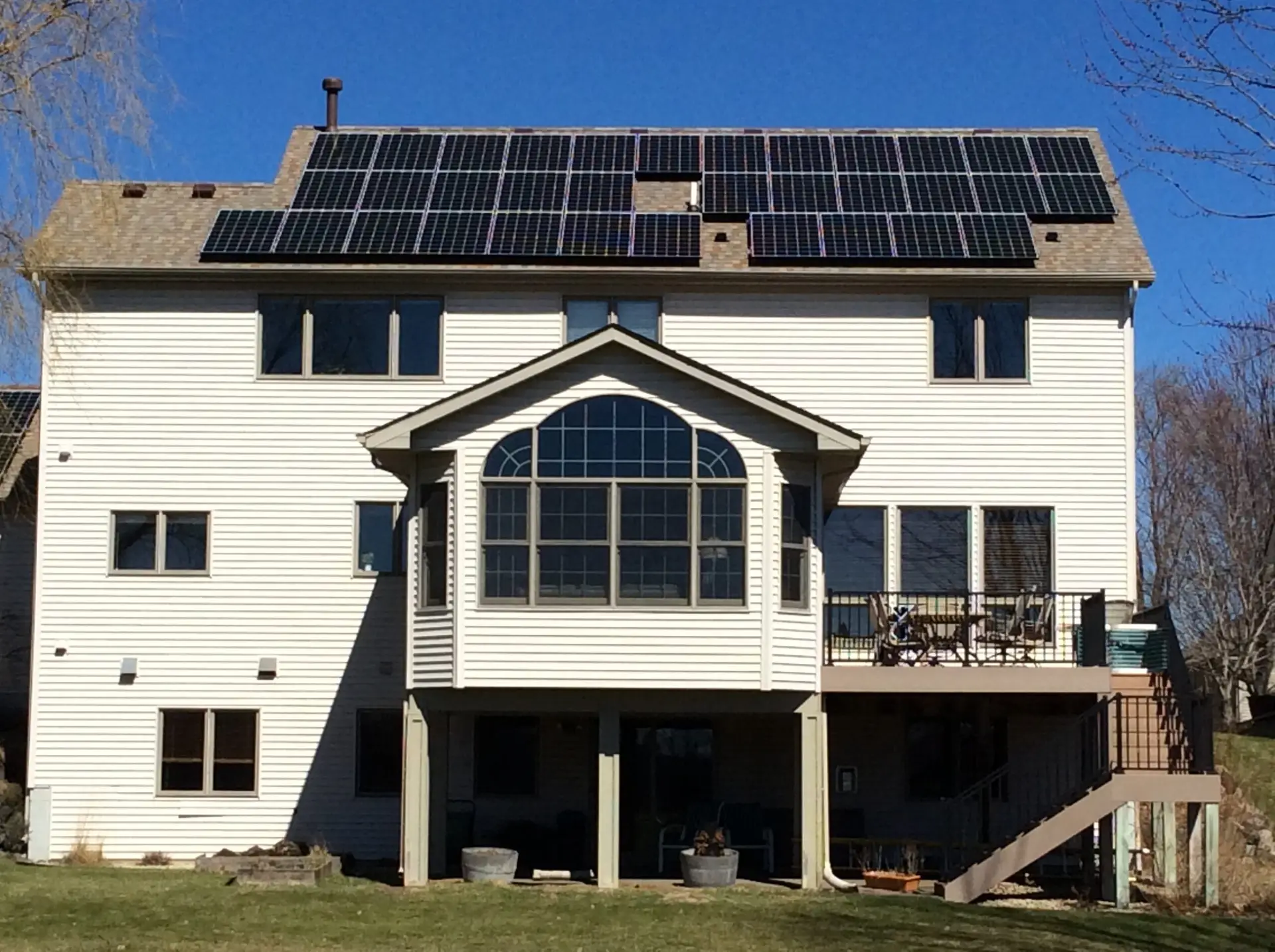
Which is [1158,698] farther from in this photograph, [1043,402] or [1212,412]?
[1212,412]

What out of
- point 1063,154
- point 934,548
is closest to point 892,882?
point 934,548

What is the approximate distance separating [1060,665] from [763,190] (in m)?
8.18

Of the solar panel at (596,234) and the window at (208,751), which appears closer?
the window at (208,751)

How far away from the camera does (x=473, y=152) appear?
2742cm

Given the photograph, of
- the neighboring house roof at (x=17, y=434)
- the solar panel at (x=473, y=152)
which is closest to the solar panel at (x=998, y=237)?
the solar panel at (x=473, y=152)

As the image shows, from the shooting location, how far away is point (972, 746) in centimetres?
2453

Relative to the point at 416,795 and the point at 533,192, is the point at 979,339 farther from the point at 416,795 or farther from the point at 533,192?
the point at 416,795

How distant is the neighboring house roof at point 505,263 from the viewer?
79.6 ft

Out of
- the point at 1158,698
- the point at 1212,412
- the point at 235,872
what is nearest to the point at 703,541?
the point at 1158,698

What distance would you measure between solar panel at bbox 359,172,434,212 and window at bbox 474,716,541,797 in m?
7.42

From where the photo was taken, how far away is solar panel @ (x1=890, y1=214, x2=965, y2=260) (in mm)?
24312

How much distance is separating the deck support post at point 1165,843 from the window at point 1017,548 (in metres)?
3.39

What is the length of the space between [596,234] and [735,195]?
8.19 feet

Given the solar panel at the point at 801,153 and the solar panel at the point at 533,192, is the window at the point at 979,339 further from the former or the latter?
the solar panel at the point at 533,192
